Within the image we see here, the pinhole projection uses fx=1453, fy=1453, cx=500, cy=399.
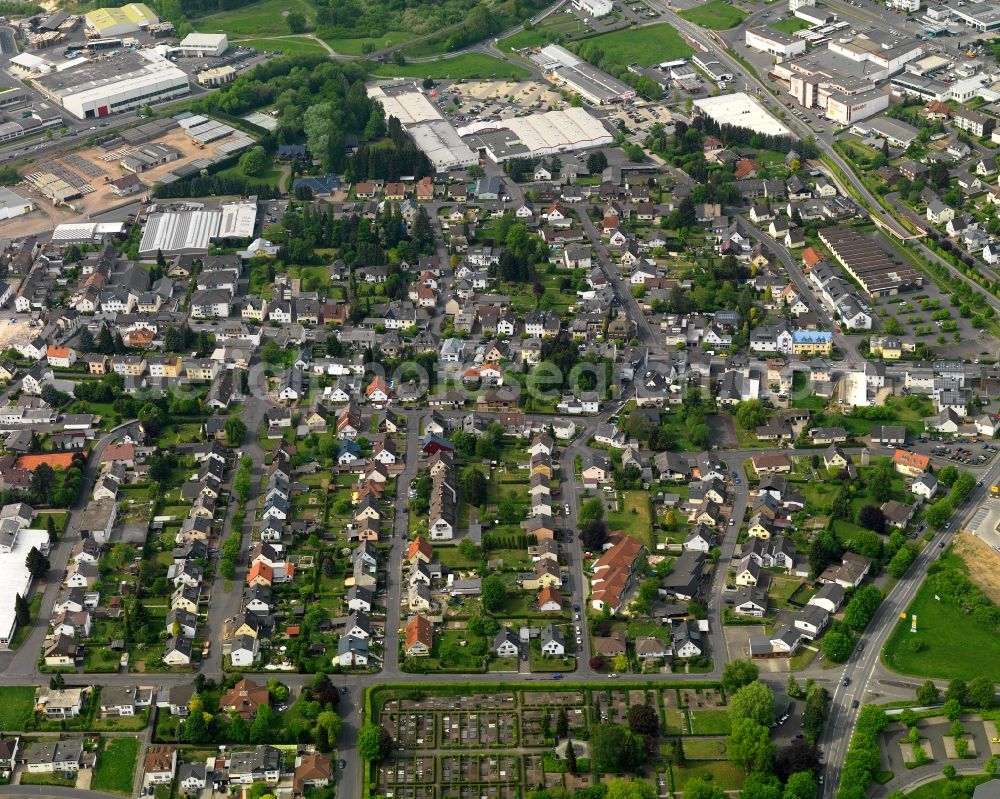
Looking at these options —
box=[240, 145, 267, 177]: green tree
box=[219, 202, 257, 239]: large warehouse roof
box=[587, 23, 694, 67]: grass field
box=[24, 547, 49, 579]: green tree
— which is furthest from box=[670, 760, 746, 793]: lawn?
box=[587, 23, 694, 67]: grass field

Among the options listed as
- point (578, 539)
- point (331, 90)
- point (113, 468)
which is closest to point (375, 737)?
point (578, 539)

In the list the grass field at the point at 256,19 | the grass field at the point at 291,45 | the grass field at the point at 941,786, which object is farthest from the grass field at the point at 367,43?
the grass field at the point at 941,786

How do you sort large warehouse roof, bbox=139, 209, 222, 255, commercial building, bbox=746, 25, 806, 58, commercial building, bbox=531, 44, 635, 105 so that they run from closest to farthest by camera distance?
large warehouse roof, bbox=139, 209, 222, 255, commercial building, bbox=531, 44, 635, 105, commercial building, bbox=746, 25, 806, 58

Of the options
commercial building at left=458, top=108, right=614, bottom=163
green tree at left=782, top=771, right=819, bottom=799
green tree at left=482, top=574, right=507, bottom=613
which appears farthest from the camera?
commercial building at left=458, top=108, right=614, bottom=163

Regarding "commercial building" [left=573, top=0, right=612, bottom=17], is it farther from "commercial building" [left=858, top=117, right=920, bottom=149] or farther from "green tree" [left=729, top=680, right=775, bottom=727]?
"green tree" [left=729, top=680, right=775, bottom=727]

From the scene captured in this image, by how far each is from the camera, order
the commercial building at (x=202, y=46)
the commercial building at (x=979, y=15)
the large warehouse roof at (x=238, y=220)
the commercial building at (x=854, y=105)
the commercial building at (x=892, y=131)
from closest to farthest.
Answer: the large warehouse roof at (x=238, y=220) → the commercial building at (x=892, y=131) → the commercial building at (x=854, y=105) → the commercial building at (x=979, y=15) → the commercial building at (x=202, y=46)

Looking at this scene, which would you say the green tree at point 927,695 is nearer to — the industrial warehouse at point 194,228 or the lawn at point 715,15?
the industrial warehouse at point 194,228

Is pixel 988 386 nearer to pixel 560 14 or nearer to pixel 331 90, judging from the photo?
pixel 331 90
